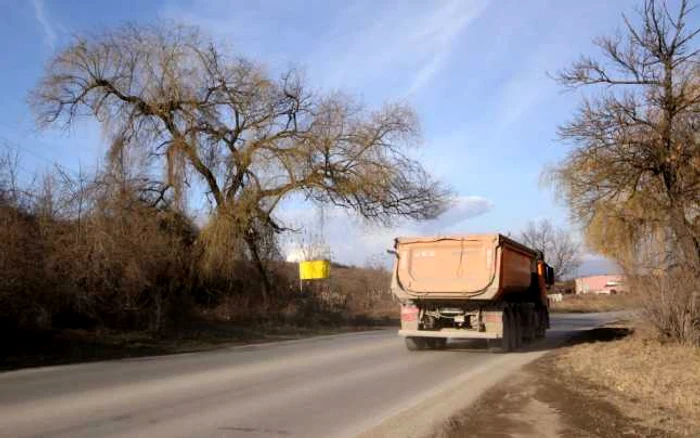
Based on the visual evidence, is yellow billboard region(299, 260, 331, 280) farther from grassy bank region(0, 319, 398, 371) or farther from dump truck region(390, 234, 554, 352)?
dump truck region(390, 234, 554, 352)

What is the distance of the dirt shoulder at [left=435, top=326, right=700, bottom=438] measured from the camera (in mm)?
8398

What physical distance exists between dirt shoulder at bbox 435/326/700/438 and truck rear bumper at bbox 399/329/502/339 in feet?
7.14

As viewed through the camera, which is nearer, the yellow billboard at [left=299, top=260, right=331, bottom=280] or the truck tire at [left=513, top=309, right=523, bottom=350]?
the truck tire at [left=513, top=309, right=523, bottom=350]

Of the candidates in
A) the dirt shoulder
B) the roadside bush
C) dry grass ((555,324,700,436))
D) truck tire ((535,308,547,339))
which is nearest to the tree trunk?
truck tire ((535,308,547,339))

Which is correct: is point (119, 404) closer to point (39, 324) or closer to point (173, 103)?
point (39, 324)

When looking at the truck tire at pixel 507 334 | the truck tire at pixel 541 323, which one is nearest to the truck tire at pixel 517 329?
the truck tire at pixel 507 334

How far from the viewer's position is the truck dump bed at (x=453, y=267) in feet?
58.7

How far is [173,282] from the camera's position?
27.5 m

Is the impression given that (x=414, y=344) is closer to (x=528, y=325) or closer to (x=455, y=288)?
(x=455, y=288)

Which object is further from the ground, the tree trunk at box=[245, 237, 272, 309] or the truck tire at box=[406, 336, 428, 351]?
the tree trunk at box=[245, 237, 272, 309]

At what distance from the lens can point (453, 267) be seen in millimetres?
18297

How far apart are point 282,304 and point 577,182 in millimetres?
17463

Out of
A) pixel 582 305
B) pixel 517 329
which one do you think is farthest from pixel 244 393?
pixel 582 305

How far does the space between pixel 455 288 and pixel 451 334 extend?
1186 mm
